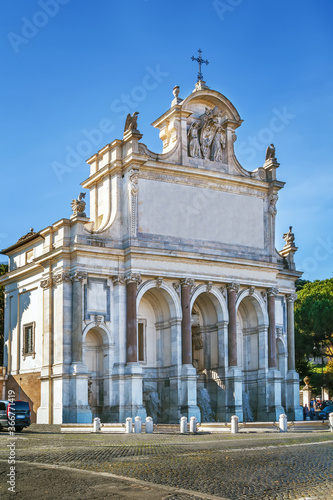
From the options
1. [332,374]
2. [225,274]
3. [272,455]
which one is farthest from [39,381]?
[332,374]

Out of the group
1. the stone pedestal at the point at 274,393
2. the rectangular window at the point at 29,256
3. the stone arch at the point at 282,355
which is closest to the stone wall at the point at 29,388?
the rectangular window at the point at 29,256

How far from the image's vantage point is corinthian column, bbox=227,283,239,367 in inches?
1652

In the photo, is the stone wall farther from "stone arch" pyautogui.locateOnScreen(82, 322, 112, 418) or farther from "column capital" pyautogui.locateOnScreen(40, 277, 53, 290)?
"column capital" pyautogui.locateOnScreen(40, 277, 53, 290)

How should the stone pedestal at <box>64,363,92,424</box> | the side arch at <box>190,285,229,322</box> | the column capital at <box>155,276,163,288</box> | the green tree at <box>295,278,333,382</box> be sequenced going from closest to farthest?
the stone pedestal at <box>64,363,92,424</box> < the column capital at <box>155,276,163,288</box> < the side arch at <box>190,285,229,322</box> < the green tree at <box>295,278,333,382</box>

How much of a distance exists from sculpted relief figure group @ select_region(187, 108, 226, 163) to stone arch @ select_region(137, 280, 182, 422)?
939cm

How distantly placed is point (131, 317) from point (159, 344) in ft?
13.4

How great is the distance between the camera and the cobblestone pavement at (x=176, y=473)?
11039 mm

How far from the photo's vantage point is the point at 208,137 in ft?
144

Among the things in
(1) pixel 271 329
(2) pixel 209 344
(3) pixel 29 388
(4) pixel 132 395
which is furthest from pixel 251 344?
(3) pixel 29 388

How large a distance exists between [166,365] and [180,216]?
30.0 feet

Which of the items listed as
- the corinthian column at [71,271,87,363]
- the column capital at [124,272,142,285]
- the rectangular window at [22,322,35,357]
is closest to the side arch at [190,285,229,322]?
the column capital at [124,272,142,285]

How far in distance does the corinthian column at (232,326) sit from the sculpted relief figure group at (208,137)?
856 centimetres

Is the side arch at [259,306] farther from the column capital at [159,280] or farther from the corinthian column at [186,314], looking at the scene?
the column capital at [159,280]

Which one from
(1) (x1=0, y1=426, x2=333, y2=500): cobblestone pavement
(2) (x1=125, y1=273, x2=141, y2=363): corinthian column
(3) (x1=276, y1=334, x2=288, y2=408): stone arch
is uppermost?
(2) (x1=125, y1=273, x2=141, y2=363): corinthian column
